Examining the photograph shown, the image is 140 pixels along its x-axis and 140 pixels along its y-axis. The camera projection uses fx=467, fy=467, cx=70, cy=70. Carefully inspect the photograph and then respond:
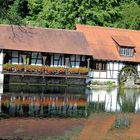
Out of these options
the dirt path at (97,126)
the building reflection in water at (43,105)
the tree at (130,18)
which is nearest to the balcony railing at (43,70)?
the building reflection in water at (43,105)

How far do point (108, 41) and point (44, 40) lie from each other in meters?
7.92

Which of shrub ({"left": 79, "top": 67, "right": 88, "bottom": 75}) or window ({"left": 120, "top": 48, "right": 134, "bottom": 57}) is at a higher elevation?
window ({"left": 120, "top": 48, "right": 134, "bottom": 57})

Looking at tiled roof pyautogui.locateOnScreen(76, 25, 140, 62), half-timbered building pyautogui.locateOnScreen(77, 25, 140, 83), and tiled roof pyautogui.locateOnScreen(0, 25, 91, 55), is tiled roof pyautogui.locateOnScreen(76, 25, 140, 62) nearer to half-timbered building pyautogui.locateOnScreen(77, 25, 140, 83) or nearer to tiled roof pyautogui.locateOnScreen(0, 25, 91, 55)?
half-timbered building pyautogui.locateOnScreen(77, 25, 140, 83)

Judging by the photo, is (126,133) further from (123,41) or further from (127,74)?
(123,41)

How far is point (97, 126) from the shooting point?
79.2 ft

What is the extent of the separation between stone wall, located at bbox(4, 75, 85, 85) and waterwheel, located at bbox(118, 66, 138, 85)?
4.54 metres

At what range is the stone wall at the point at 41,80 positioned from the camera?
4178 centimetres

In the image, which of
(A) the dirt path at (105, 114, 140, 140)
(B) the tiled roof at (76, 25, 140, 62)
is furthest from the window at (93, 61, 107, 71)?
(A) the dirt path at (105, 114, 140, 140)

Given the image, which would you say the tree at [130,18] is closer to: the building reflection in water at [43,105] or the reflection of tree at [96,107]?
the building reflection in water at [43,105]

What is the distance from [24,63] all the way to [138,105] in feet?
44.1

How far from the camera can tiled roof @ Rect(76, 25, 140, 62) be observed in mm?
47175

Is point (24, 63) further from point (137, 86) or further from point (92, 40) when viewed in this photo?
point (137, 86)

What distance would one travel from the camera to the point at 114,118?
89.4 feet

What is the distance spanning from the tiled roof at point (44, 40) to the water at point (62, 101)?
404 cm
